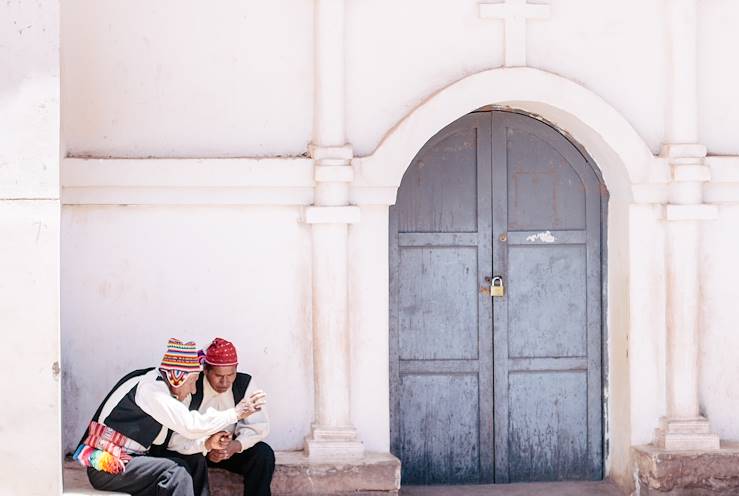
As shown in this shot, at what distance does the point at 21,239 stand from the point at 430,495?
3152mm

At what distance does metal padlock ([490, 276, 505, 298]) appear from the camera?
827 cm

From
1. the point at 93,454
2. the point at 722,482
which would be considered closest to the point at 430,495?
the point at 722,482

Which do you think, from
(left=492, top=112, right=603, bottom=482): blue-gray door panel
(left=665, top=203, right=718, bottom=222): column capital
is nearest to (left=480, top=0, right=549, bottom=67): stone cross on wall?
(left=492, top=112, right=603, bottom=482): blue-gray door panel

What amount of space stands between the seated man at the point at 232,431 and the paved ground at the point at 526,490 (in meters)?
1.20

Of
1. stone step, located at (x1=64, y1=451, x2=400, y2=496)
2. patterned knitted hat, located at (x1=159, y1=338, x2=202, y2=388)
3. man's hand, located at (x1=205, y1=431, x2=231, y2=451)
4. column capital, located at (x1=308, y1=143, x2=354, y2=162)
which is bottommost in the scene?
stone step, located at (x1=64, y1=451, x2=400, y2=496)

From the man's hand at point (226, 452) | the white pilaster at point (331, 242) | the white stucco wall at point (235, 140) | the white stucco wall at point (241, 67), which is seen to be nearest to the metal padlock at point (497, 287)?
the white stucco wall at point (235, 140)

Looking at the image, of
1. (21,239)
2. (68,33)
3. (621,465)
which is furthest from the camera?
(621,465)

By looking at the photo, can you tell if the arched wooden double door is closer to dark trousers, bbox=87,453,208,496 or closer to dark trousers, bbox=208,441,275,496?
dark trousers, bbox=208,441,275,496

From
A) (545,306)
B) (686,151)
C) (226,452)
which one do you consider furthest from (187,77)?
(686,151)

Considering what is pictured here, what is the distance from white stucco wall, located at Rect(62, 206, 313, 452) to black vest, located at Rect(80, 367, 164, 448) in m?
0.91

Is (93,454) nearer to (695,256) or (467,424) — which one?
(467,424)

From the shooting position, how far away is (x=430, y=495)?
8078 mm

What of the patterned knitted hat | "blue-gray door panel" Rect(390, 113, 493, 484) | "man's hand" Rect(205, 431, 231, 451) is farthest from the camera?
"blue-gray door panel" Rect(390, 113, 493, 484)

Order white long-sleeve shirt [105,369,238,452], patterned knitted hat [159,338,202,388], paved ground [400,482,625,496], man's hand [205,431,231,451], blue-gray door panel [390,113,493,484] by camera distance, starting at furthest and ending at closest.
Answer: blue-gray door panel [390,113,493,484], paved ground [400,482,625,496], man's hand [205,431,231,451], patterned knitted hat [159,338,202,388], white long-sleeve shirt [105,369,238,452]
